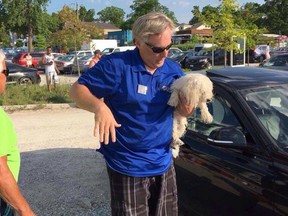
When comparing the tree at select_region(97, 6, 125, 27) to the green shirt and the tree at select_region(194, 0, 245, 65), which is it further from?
the green shirt

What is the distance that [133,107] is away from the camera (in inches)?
93.2

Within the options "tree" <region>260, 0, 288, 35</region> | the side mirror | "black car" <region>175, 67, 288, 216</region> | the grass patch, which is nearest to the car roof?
"black car" <region>175, 67, 288, 216</region>

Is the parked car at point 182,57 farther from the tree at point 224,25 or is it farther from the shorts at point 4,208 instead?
the shorts at point 4,208

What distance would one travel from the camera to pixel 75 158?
6270 mm

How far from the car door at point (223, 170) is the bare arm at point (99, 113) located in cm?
112

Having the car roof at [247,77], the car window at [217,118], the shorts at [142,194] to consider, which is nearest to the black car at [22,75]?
Answer: the car roof at [247,77]

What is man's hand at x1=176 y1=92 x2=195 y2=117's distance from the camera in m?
2.44

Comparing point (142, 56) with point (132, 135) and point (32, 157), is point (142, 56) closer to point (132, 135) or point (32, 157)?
point (132, 135)

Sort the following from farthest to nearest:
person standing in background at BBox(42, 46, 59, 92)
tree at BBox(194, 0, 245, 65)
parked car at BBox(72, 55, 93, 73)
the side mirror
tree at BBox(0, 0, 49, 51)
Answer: tree at BBox(0, 0, 49, 51)
parked car at BBox(72, 55, 93, 73)
tree at BBox(194, 0, 245, 65)
person standing in background at BBox(42, 46, 59, 92)
the side mirror

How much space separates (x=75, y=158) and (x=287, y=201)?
13.8 feet

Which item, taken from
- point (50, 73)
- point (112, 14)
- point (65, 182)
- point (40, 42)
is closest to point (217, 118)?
point (65, 182)

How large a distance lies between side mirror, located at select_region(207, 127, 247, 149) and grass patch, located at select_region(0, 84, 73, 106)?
32.2ft

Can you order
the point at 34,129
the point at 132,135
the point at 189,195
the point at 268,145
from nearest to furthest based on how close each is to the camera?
the point at 132,135 < the point at 268,145 < the point at 189,195 < the point at 34,129

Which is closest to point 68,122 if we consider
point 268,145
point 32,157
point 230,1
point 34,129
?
point 34,129
